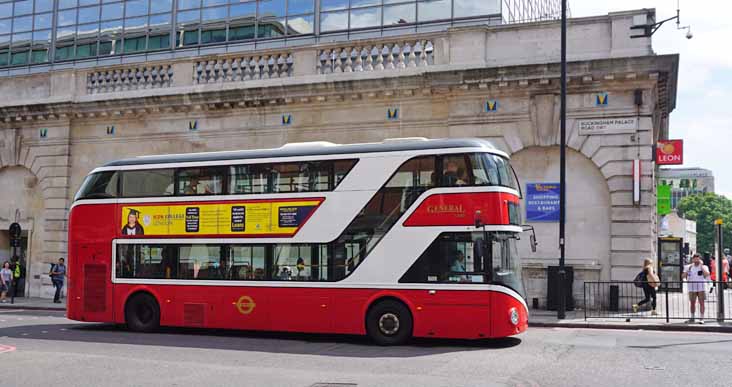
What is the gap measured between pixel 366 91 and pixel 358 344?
10550 millimetres

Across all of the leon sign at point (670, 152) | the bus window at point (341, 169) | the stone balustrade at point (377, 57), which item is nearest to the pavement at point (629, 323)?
the leon sign at point (670, 152)

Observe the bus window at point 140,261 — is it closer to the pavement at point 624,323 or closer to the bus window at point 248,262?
the bus window at point 248,262

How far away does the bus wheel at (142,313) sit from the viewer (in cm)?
1583

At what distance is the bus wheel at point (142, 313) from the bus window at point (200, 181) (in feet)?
8.67

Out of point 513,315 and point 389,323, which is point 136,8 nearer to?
point 389,323

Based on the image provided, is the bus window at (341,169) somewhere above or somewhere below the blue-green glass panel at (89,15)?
below

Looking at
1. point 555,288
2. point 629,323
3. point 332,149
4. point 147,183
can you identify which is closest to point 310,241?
point 332,149

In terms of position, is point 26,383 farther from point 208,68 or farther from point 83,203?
point 208,68

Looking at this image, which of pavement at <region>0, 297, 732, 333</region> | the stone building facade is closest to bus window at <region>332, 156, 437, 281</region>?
pavement at <region>0, 297, 732, 333</region>

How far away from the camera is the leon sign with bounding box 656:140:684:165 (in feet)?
74.7

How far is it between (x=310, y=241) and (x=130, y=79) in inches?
589

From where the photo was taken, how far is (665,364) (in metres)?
11.0

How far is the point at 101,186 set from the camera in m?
16.2

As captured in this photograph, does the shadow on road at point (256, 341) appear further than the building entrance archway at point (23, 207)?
No
